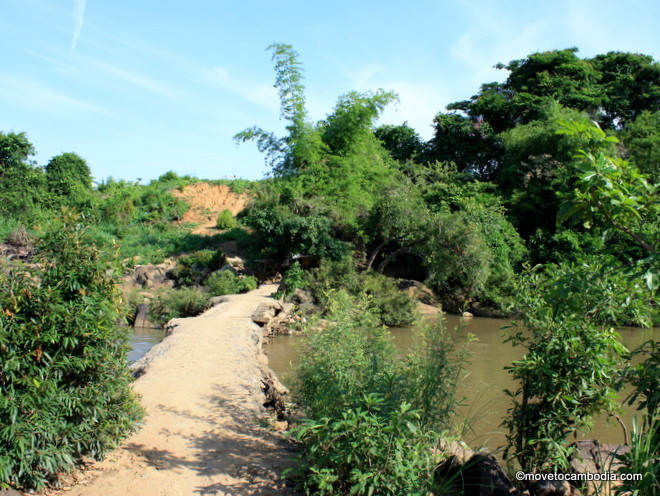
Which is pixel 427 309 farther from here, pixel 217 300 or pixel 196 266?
pixel 196 266

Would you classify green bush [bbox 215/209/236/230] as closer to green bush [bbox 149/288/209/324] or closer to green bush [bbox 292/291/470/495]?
green bush [bbox 149/288/209/324]

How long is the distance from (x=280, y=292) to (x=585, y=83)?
19.1 m

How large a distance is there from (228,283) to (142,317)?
2.76 metres

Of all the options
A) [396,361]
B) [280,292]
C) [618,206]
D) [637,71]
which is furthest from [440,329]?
[637,71]

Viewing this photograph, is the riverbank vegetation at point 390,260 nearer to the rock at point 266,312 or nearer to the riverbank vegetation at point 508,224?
the riverbank vegetation at point 508,224

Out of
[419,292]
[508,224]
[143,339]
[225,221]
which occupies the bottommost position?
[143,339]

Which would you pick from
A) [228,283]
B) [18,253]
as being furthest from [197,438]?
[228,283]

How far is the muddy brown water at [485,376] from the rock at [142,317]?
430 centimetres

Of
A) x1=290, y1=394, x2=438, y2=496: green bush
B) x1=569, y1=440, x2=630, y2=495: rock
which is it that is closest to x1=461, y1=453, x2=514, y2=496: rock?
x1=569, y1=440, x2=630, y2=495: rock

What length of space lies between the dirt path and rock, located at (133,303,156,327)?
22.7 ft

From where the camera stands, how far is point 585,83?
81.6 ft

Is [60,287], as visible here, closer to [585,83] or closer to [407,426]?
[407,426]

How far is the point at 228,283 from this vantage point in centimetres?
1656

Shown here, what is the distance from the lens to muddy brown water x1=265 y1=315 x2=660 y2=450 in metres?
6.16
